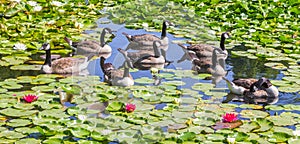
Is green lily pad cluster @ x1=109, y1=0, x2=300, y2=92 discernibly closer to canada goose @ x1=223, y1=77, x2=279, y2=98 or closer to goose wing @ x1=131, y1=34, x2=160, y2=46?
goose wing @ x1=131, y1=34, x2=160, y2=46

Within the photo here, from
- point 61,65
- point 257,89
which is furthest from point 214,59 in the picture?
point 61,65

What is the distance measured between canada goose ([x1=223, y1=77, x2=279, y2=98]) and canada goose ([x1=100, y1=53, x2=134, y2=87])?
1.20m

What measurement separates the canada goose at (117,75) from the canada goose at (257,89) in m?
1.20

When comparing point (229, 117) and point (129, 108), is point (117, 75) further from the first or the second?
point (229, 117)

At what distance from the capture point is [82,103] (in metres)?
6.68

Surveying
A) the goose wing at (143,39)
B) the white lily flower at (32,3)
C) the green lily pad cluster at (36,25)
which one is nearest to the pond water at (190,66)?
the goose wing at (143,39)

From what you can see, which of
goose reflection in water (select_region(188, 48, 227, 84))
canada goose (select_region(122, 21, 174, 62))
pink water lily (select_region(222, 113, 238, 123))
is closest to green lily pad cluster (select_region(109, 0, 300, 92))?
canada goose (select_region(122, 21, 174, 62))

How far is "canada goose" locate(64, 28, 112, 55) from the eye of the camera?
23.9ft

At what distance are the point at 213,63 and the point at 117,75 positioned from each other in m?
2.17

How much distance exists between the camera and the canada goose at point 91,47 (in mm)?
7291

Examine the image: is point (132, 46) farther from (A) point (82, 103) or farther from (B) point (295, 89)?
(B) point (295, 89)

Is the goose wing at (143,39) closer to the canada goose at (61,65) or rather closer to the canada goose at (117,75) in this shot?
the canada goose at (117,75)

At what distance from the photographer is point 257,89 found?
7.43 m

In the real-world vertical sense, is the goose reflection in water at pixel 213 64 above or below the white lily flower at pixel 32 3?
below
